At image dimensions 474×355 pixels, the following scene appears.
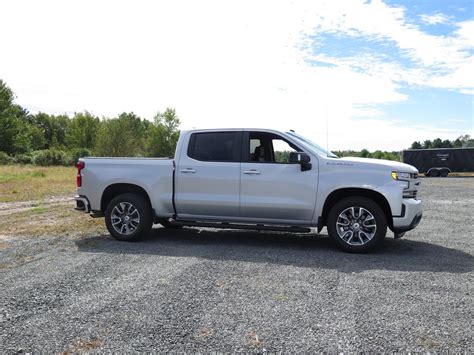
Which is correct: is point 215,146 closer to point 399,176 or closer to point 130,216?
point 130,216

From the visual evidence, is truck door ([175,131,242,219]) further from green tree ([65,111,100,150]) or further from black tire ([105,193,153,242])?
Answer: green tree ([65,111,100,150])

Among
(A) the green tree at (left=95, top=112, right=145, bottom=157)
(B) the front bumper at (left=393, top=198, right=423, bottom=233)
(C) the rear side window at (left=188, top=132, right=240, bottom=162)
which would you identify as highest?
(A) the green tree at (left=95, top=112, right=145, bottom=157)

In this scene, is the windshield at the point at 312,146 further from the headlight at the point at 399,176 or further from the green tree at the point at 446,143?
the green tree at the point at 446,143

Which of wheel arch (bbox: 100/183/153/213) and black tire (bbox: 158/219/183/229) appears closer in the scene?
wheel arch (bbox: 100/183/153/213)

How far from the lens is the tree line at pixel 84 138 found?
A: 56281mm

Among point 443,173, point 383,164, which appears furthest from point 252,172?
point 443,173

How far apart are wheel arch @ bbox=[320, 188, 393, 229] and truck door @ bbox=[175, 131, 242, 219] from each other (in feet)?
4.85

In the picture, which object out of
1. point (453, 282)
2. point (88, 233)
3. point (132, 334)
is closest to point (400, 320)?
point (453, 282)

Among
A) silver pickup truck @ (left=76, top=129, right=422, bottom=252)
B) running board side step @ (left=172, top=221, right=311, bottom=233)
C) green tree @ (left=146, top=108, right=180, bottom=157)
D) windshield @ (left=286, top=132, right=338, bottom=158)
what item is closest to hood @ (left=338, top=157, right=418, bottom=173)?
silver pickup truck @ (left=76, top=129, right=422, bottom=252)

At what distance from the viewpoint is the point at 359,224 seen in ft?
22.0

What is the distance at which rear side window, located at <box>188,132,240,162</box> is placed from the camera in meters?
7.48

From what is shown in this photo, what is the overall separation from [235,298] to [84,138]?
7913cm

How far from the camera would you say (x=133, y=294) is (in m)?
4.63

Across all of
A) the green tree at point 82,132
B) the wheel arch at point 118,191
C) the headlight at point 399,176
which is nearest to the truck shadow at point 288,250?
the wheel arch at point 118,191
